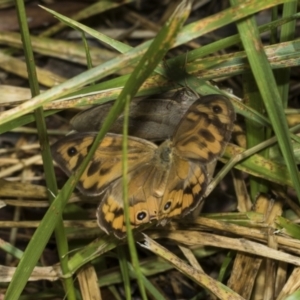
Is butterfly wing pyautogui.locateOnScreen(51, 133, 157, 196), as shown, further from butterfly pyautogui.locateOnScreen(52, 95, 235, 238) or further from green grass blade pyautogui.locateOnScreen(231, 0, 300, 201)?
green grass blade pyautogui.locateOnScreen(231, 0, 300, 201)

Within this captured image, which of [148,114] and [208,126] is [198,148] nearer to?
[208,126]

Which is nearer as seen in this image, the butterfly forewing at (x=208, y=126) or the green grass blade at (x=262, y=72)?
the green grass blade at (x=262, y=72)

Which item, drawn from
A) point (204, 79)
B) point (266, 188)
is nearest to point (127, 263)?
point (266, 188)

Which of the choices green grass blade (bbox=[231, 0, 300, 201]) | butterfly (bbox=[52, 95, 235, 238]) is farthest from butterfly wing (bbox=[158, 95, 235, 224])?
green grass blade (bbox=[231, 0, 300, 201])

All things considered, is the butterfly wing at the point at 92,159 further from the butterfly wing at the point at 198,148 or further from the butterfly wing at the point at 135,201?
the butterfly wing at the point at 198,148

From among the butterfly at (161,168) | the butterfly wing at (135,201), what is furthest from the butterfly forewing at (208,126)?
the butterfly wing at (135,201)

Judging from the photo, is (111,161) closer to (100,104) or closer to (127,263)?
(100,104)
